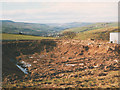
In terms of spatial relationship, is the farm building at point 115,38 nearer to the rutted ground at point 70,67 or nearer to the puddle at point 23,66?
the rutted ground at point 70,67

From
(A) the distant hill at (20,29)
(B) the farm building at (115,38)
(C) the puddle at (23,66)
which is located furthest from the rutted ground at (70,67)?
(A) the distant hill at (20,29)

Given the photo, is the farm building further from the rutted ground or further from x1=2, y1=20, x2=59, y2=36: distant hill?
x1=2, y1=20, x2=59, y2=36: distant hill

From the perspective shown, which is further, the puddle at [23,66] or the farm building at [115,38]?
the farm building at [115,38]

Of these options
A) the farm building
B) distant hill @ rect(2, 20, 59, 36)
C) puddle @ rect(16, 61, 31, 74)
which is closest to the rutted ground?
puddle @ rect(16, 61, 31, 74)

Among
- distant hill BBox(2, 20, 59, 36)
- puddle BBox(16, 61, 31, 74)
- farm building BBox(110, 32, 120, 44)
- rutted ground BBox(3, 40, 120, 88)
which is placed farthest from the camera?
distant hill BBox(2, 20, 59, 36)

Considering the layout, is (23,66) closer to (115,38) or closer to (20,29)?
(115,38)

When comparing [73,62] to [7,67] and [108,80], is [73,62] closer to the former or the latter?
[108,80]

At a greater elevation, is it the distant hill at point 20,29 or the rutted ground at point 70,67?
the distant hill at point 20,29

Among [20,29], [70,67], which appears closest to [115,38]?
[70,67]

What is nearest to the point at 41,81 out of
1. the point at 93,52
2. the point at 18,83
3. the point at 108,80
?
the point at 18,83
